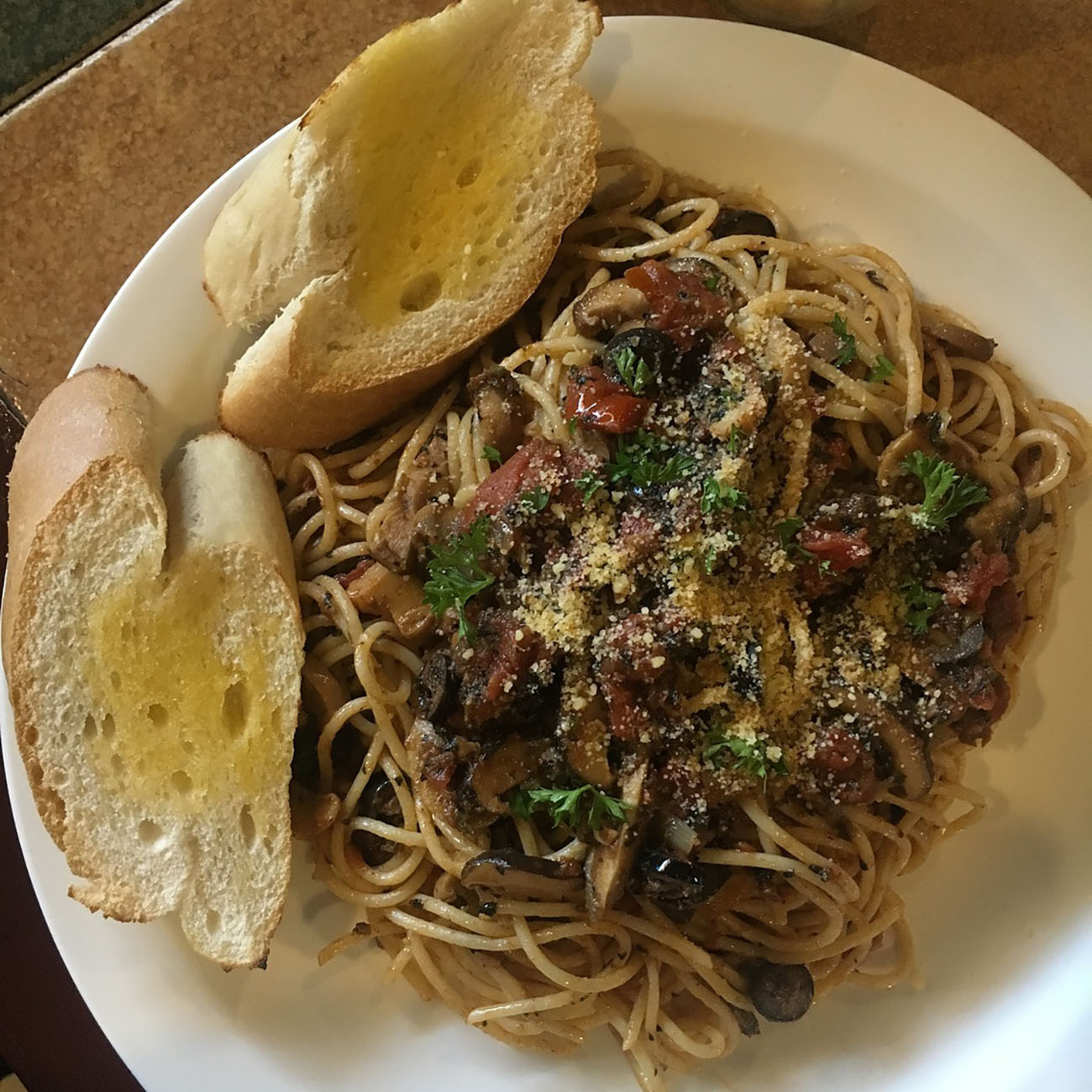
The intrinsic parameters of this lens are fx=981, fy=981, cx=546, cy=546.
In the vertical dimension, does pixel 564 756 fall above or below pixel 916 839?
above

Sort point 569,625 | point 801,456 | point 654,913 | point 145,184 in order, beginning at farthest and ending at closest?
point 145,184 → point 654,913 → point 801,456 → point 569,625

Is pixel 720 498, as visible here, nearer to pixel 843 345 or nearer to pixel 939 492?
pixel 939 492

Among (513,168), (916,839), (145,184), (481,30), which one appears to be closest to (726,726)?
(916,839)

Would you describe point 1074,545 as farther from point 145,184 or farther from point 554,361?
point 145,184

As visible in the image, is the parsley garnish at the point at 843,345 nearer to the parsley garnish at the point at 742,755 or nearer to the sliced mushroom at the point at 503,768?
the parsley garnish at the point at 742,755

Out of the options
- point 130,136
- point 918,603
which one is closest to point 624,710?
point 918,603

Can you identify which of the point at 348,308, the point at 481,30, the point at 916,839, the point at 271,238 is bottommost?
the point at 916,839
